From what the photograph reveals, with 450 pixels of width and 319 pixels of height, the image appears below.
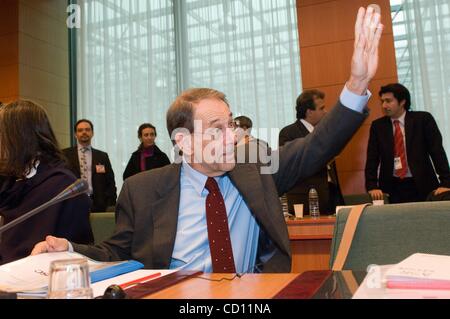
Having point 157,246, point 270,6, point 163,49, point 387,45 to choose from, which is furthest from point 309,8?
point 157,246

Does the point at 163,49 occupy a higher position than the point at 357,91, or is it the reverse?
the point at 163,49

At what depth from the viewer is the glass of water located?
0.84m

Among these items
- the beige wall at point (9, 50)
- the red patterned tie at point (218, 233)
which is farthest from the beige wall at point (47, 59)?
the red patterned tie at point (218, 233)

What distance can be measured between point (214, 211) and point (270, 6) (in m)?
5.05

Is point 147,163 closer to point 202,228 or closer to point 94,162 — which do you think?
point 94,162

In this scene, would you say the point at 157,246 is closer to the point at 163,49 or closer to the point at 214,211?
the point at 214,211

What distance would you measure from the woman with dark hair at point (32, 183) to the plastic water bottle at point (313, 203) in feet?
6.12

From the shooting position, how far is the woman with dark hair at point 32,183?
5.97 ft

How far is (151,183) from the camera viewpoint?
1653 millimetres

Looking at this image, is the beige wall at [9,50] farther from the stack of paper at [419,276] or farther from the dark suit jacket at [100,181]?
the stack of paper at [419,276]

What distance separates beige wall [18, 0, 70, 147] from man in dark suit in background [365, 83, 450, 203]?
4.57 meters

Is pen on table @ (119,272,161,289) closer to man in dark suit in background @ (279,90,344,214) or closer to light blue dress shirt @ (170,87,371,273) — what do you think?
light blue dress shirt @ (170,87,371,273)

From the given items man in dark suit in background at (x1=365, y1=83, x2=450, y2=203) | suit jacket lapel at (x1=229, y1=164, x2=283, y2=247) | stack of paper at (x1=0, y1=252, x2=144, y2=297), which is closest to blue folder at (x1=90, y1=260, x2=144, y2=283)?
stack of paper at (x1=0, y1=252, x2=144, y2=297)

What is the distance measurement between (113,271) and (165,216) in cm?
43
